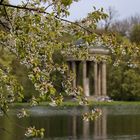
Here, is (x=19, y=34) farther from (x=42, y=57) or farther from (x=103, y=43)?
(x=103, y=43)

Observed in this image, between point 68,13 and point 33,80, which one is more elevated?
point 68,13

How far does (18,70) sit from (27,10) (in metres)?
65.8

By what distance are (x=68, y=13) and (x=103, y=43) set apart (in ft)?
2.57

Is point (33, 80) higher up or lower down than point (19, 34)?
lower down

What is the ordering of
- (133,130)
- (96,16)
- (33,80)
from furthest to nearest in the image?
1. (133,130)
2. (96,16)
3. (33,80)

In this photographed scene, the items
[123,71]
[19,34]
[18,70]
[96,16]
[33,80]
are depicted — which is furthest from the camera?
[123,71]

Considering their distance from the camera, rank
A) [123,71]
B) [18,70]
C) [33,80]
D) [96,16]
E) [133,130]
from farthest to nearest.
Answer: [123,71], [18,70], [133,130], [96,16], [33,80]

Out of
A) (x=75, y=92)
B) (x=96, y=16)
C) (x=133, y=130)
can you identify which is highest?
(x=96, y=16)

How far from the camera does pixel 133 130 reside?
34531 millimetres

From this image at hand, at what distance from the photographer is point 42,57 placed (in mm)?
9992

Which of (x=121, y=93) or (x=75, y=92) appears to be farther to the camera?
(x=121, y=93)

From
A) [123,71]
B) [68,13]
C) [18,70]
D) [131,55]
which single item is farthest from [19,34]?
[123,71]

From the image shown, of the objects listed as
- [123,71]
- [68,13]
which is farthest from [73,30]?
[123,71]

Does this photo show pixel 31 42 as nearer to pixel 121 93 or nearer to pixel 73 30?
pixel 73 30
